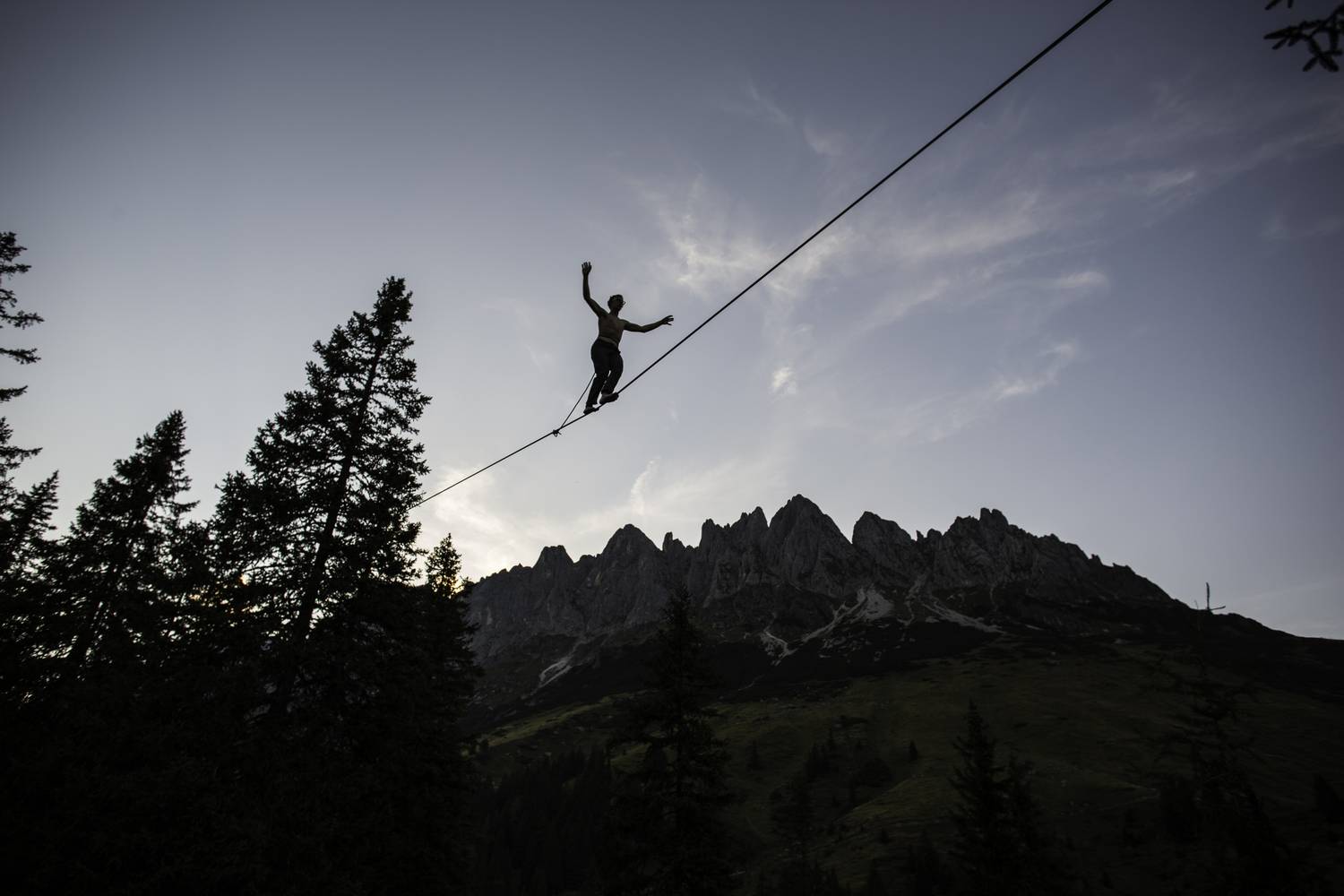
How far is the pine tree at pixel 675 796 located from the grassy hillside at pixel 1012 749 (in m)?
16.4

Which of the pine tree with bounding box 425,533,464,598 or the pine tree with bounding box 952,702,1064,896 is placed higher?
the pine tree with bounding box 425,533,464,598

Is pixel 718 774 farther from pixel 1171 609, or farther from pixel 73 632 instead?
pixel 1171 609

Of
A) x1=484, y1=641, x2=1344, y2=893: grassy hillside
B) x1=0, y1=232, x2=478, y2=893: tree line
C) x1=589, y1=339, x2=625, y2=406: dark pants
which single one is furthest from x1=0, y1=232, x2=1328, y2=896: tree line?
x1=484, y1=641, x2=1344, y2=893: grassy hillside

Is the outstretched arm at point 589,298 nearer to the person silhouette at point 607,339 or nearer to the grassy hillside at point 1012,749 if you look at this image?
the person silhouette at point 607,339

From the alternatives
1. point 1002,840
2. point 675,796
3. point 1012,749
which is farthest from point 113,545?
point 1012,749

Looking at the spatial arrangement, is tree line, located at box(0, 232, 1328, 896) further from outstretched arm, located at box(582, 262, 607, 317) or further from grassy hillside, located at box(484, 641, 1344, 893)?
grassy hillside, located at box(484, 641, 1344, 893)

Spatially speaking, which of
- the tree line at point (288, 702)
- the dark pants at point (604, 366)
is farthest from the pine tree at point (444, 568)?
the dark pants at point (604, 366)

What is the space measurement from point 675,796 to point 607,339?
49.4 ft

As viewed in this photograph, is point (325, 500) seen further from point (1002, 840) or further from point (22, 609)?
point (1002, 840)

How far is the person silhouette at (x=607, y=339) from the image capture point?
35.1 ft

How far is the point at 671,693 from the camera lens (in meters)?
21.0

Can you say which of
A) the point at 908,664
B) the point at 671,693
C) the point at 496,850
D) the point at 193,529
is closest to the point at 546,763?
the point at 496,850

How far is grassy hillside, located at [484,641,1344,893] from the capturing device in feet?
186

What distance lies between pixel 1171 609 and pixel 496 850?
206 meters
